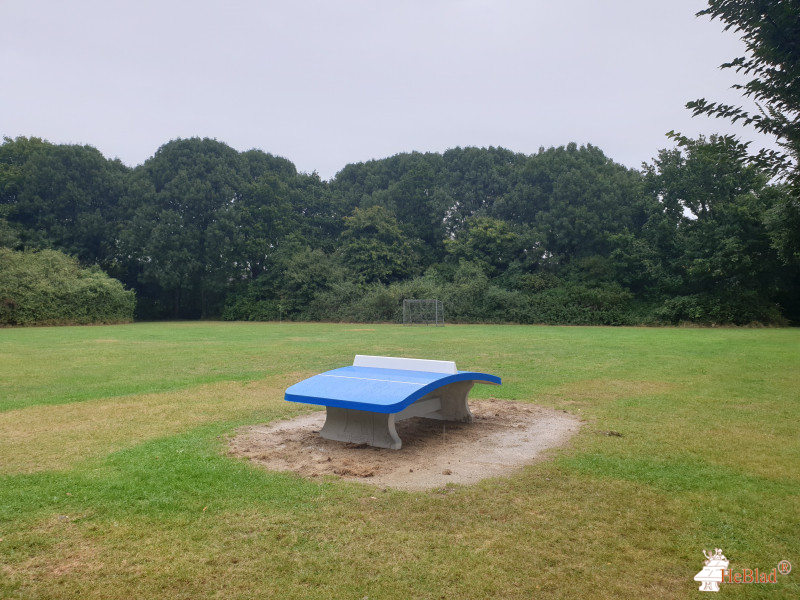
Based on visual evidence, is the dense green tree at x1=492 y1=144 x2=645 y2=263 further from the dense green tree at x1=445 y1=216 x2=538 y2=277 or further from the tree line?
the dense green tree at x1=445 y1=216 x2=538 y2=277

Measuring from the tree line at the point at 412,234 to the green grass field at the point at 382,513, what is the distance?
26841mm

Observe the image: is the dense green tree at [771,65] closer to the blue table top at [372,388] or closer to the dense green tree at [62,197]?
the blue table top at [372,388]

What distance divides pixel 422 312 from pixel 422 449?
29952 mm

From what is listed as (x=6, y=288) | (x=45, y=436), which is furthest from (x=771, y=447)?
(x=6, y=288)

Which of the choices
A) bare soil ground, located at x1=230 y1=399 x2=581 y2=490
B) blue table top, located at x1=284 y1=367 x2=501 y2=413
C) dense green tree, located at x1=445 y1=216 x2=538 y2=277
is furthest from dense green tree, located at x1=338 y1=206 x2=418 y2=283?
blue table top, located at x1=284 y1=367 x2=501 y2=413

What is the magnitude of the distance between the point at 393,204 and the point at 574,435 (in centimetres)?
4132

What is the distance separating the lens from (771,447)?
569 centimetres

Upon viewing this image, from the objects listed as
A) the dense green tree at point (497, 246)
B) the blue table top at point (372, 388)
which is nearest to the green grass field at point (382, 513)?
the blue table top at point (372, 388)

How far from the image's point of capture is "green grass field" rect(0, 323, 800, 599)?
3.03 meters

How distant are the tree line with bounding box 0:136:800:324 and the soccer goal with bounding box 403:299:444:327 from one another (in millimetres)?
1082

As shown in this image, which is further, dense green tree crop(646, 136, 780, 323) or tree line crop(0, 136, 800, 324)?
tree line crop(0, 136, 800, 324)

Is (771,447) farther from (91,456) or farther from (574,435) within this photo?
(91,456)

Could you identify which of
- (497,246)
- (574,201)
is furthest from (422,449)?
(574,201)

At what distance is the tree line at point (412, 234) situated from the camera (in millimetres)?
32250
